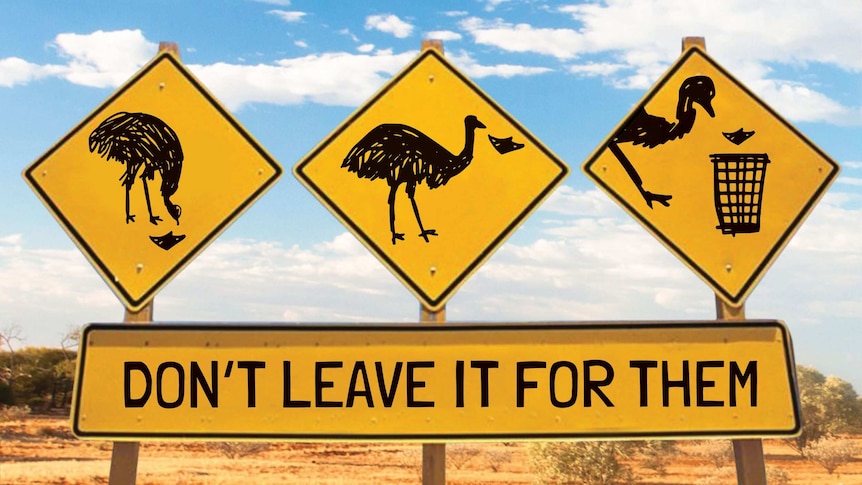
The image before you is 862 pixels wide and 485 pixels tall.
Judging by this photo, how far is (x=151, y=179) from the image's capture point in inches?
182

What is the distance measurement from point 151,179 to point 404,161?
180 cm

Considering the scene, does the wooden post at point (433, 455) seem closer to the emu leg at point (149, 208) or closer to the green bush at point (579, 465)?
the emu leg at point (149, 208)

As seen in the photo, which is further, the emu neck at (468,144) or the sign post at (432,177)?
the emu neck at (468,144)

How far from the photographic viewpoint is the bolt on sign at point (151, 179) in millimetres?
4504

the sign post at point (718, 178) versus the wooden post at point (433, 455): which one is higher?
the sign post at point (718, 178)

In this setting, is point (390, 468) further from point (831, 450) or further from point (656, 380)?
point (656, 380)

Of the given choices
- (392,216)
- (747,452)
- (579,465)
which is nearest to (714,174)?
(747,452)

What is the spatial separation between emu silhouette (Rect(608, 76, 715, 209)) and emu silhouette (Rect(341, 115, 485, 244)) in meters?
1.04

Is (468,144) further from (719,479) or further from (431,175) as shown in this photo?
(719,479)

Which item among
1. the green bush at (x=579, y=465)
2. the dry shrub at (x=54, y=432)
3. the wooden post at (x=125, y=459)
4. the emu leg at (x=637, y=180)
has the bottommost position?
the wooden post at (x=125, y=459)

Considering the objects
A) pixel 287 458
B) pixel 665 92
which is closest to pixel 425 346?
pixel 665 92

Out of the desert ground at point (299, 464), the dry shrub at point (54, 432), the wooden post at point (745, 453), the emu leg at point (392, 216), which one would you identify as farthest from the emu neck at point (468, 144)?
the dry shrub at point (54, 432)

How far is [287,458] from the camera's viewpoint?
29.5 meters

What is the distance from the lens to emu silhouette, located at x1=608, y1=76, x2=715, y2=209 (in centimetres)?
457
